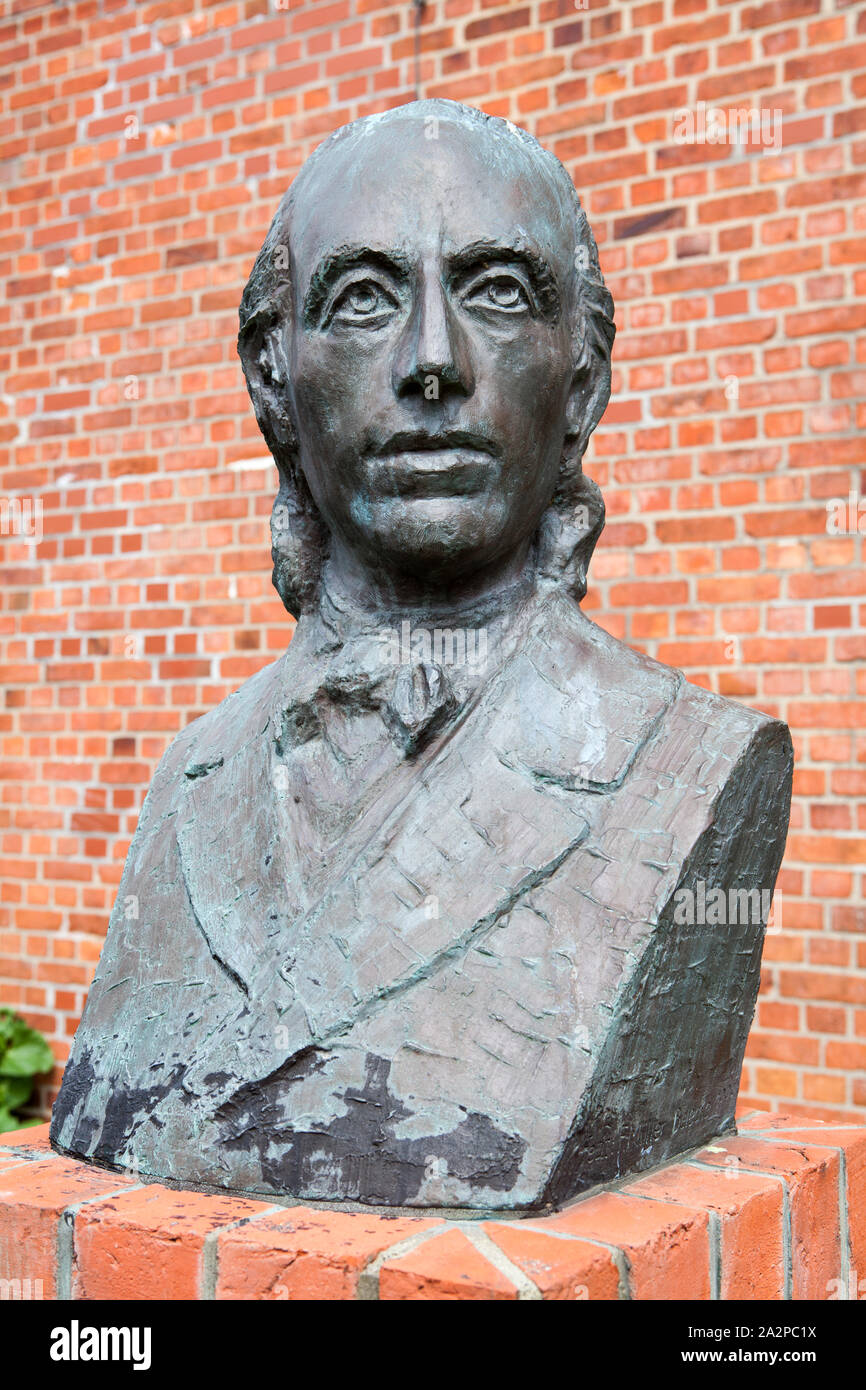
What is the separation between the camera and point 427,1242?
6.36 feet

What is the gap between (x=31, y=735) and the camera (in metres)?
5.67

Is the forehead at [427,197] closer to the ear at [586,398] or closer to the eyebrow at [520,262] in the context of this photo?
the eyebrow at [520,262]

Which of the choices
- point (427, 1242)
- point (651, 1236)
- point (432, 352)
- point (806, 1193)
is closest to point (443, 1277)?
point (427, 1242)

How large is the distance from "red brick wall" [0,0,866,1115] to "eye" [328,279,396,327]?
218 cm

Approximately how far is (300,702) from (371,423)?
0.49 metres

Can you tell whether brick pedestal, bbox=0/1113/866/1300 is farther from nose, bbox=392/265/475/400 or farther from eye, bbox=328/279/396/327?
eye, bbox=328/279/396/327

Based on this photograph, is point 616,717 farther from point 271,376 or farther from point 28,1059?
point 28,1059

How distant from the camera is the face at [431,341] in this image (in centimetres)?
233

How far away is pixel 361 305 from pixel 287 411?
1.15 ft

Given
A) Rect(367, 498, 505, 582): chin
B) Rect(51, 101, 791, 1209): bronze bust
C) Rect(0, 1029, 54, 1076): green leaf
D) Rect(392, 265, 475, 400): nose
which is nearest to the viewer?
Rect(51, 101, 791, 1209): bronze bust

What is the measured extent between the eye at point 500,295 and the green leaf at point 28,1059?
3887 millimetres

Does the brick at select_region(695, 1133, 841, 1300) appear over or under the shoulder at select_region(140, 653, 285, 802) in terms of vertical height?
under

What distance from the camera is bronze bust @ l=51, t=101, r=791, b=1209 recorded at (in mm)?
2123

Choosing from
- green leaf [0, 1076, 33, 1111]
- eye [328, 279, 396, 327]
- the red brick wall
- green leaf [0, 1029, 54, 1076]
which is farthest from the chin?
green leaf [0, 1076, 33, 1111]
